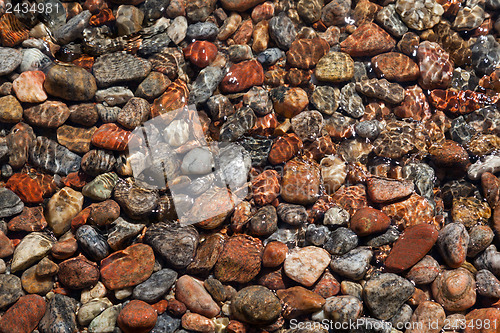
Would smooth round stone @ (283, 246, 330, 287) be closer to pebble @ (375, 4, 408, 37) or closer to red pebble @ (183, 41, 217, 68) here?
red pebble @ (183, 41, 217, 68)

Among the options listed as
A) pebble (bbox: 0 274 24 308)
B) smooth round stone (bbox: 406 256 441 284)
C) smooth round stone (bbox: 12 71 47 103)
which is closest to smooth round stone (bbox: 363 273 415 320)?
smooth round stone (bbox: 406 256 441 284)

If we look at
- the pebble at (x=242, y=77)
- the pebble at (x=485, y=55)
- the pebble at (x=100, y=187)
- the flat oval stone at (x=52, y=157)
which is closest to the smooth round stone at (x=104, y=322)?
the pebble at (x=100, y=187)

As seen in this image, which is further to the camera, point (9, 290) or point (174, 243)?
point (174, 243)

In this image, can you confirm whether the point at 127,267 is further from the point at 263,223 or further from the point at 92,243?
the point at 263,223

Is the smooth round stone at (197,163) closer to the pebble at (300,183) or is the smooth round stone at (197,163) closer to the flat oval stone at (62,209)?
the pebble at (300,183)

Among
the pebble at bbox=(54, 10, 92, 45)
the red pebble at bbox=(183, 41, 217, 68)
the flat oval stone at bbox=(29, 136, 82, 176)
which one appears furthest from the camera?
the red pebble at bbox=(183, 41, 217, 68)

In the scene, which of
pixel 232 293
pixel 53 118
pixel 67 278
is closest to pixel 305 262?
pixel 232 293

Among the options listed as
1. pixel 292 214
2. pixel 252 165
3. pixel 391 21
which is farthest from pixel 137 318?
pixel 391 21
